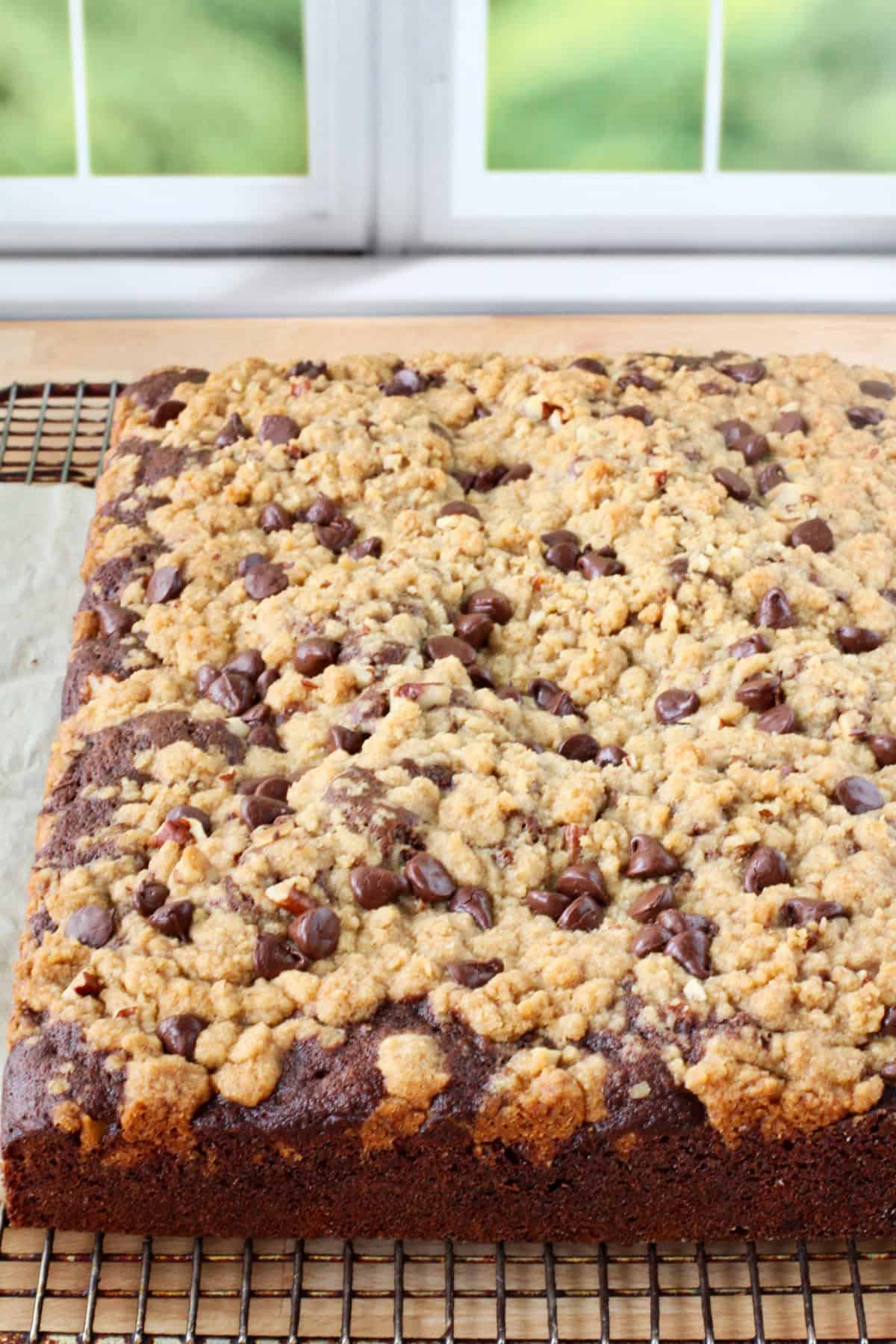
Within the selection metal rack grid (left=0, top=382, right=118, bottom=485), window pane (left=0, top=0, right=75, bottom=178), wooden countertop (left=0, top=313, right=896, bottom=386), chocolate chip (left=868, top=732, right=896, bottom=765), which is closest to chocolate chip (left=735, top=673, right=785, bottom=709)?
chocolate chip (left=868, top=732, right=896, bottom=765)

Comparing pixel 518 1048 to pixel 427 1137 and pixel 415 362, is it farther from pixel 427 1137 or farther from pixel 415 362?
pixel 415 362

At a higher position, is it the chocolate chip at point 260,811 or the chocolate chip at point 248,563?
the chocolate chip at point 248,563

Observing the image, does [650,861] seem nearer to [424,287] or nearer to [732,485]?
[732,485]

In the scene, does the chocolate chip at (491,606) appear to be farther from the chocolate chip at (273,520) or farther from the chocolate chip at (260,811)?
the chocolate chip at (260,811)

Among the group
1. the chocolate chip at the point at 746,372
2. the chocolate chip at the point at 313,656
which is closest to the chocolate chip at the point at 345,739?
the chocolate chip at the point at 313,656

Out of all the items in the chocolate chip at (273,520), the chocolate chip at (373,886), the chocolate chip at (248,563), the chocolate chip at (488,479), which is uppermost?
the chocolate chip at (488,479)

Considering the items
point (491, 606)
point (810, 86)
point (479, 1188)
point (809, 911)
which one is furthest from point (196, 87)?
point (479, 1188)

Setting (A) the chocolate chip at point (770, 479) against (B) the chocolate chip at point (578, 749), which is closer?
(B) the chocolate chip at point (578, 749)
